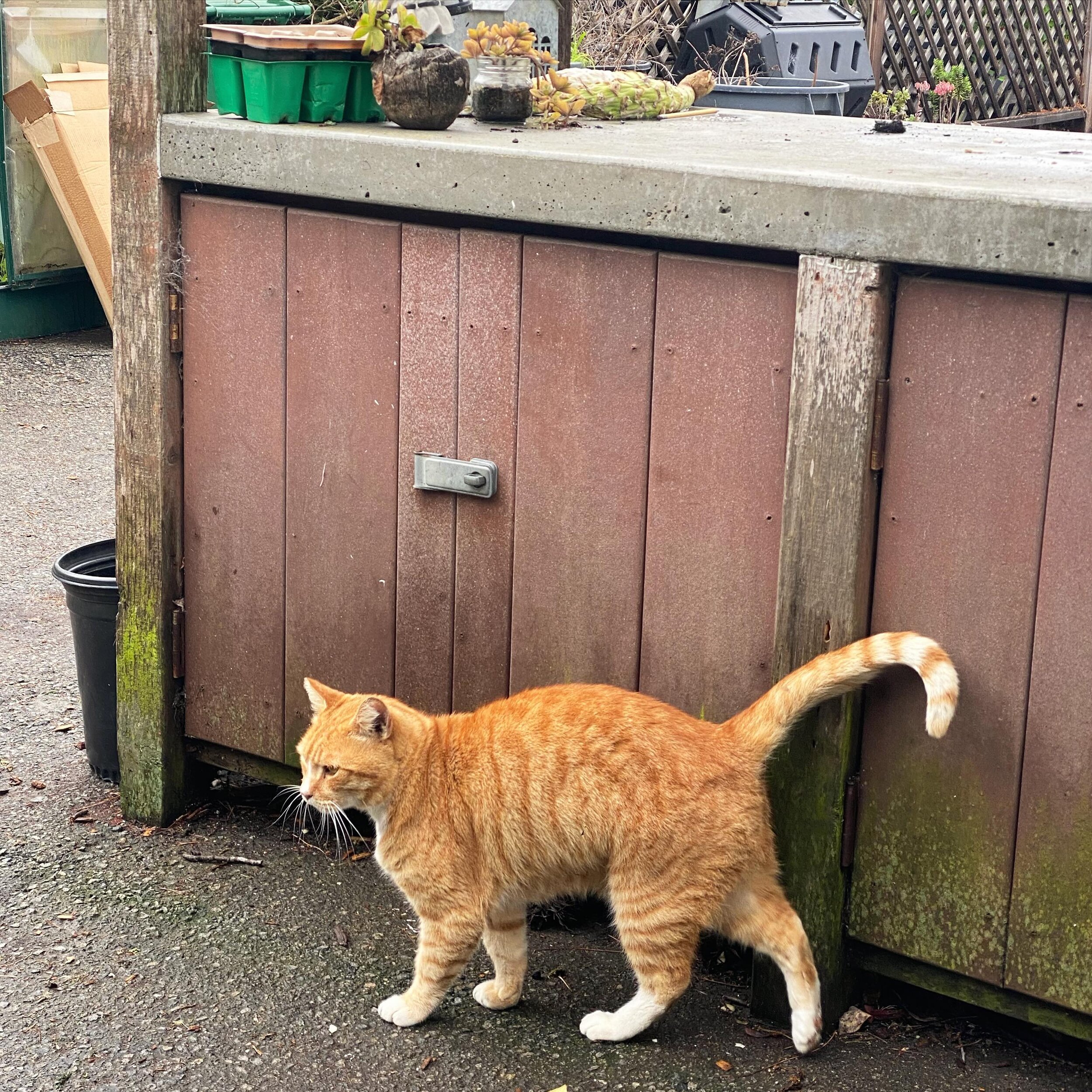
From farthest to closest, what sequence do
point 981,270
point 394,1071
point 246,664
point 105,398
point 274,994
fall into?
point 105,398 < point 246,664 < point 274,994 < point 394,1071 < point 981,270

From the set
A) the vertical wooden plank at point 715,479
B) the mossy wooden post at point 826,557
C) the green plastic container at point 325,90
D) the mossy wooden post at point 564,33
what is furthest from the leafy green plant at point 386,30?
the mossy wooden post at point 564,33

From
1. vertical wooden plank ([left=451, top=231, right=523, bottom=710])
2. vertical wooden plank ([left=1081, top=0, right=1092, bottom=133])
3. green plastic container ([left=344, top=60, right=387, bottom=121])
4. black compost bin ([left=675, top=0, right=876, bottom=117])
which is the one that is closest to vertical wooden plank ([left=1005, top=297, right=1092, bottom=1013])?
vertical wooden plank ([left=451, top=231, right=523, bottom=710])

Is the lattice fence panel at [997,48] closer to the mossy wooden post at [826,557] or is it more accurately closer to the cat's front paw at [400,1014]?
the mossy wooden post at [826,557]

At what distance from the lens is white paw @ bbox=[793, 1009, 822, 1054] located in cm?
301

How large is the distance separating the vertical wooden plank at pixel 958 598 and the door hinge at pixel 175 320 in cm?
187

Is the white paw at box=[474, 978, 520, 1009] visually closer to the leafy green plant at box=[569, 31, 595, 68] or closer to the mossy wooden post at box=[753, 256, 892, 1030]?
the mossy wooden post at box=[753, 256, 892, 1030]

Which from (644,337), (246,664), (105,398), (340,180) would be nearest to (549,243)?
(644,337)

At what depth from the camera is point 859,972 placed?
10.6 ft

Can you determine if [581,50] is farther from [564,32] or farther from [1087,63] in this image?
[1087,63]

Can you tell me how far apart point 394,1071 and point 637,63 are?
765 centimetres

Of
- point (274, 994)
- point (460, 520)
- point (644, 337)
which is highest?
point (644, 337)

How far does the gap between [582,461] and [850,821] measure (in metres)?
0.96

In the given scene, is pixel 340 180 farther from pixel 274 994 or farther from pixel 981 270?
pixel 274 994

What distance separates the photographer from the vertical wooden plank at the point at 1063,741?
8.67 ft
